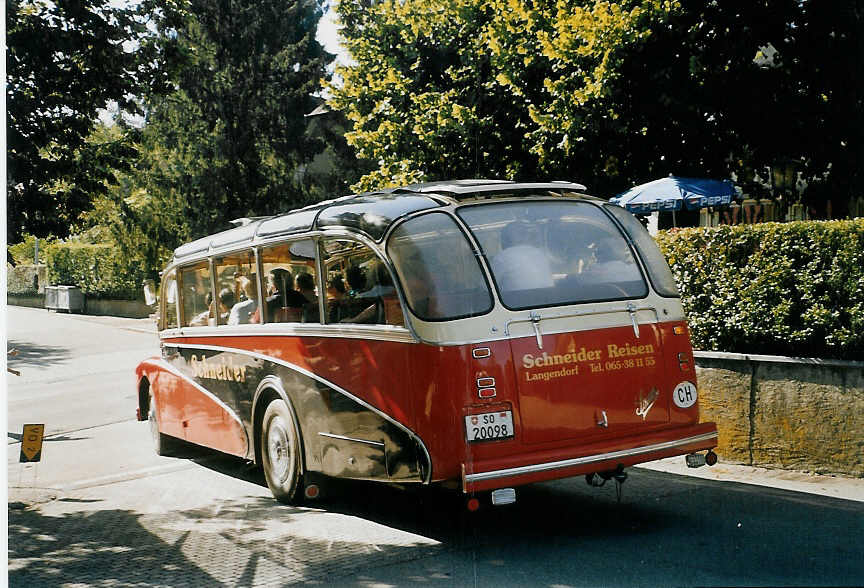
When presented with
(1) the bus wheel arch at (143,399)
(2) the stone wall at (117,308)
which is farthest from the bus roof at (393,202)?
(2) the stone wall at (117,308)

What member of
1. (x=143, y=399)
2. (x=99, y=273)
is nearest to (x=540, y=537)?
(x=143, y=399)

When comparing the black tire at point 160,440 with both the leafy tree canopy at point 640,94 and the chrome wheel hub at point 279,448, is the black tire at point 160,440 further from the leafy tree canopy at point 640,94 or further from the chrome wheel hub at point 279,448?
the leafy tree canopy at point 640,94

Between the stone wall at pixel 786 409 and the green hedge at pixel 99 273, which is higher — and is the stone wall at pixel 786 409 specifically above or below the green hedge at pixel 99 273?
below

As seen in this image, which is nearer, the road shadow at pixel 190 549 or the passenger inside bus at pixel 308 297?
the road shadow at pixel 190 549

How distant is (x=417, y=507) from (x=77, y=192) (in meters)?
5.44

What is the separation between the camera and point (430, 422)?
6852 millimetres

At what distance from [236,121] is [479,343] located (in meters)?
24.8

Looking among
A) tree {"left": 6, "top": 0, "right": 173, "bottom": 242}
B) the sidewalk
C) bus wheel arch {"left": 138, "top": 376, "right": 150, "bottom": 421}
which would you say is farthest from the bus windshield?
the sidewalk

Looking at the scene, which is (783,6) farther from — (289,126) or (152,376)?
(289,126)

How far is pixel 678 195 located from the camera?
14852 mm

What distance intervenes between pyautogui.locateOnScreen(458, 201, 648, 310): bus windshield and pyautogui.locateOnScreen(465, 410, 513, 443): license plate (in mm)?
774

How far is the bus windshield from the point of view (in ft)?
23.7

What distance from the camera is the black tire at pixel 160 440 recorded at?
39.9 feet

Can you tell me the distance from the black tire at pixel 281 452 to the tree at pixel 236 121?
64.3ft
